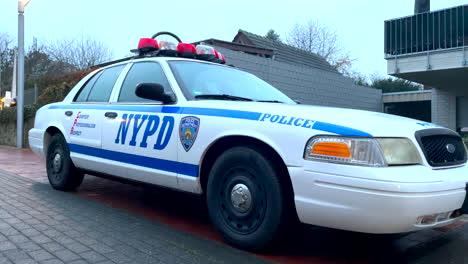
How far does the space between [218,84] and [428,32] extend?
930 centimetres

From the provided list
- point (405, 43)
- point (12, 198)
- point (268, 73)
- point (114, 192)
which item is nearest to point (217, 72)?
point (114, 192)

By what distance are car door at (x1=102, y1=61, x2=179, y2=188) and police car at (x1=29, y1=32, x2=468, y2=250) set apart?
1cm

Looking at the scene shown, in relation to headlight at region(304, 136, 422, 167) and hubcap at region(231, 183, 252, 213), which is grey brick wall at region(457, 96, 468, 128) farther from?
hubcap at region(231, 183, 252, 213)

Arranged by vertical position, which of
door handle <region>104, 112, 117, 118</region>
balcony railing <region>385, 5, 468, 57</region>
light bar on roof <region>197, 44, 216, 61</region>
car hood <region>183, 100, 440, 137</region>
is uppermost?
balcony railing <region>385, 5, 468, 57</region>

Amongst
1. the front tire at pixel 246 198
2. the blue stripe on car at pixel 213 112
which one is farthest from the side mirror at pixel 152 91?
the front tire at pixel 246 198

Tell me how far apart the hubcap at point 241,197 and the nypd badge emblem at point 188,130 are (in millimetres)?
613

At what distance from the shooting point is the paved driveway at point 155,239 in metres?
3.18

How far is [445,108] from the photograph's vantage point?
562 inches

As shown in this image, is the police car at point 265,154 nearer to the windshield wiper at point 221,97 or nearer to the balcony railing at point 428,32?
the windshield wiper at point 221,97

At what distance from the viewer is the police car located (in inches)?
106

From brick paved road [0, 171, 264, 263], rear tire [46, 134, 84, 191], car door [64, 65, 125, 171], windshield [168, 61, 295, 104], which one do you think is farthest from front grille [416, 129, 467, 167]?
rear tire [46, 134, 84, 191]

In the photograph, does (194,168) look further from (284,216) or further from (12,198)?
(12,198)

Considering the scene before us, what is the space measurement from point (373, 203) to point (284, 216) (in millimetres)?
656

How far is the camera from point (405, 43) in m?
11.9
